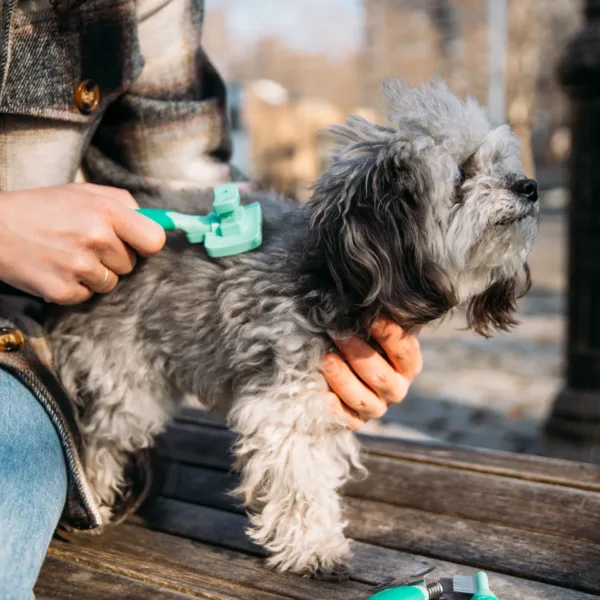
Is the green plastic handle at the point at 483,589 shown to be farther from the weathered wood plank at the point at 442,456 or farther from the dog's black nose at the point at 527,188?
the dog's black nose at the point at 527,188

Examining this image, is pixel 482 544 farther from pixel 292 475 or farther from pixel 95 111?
pixel 95 111

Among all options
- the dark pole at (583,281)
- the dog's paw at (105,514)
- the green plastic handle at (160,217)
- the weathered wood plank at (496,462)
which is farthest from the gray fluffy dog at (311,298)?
the dark pole at (583,281)

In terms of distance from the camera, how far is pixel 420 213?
Result: 6.26 feet

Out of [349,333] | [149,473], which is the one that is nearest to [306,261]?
[349,333]

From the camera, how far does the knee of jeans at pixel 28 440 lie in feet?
6.05

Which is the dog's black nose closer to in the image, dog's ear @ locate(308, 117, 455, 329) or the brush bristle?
dog's ear @ locate(308, 117, 455, 329)

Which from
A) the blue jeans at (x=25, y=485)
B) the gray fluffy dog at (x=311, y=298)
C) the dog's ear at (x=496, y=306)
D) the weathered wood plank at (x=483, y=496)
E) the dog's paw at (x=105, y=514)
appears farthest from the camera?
the dog's paw at (x=105, y=514)

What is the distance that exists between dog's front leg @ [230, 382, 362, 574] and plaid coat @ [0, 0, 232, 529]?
0.48 m

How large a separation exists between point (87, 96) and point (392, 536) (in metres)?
1.58

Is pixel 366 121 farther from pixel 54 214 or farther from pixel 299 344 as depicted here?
pixel 54 214

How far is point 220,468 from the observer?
2812mm

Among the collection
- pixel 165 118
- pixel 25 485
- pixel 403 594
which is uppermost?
pixel 165 118

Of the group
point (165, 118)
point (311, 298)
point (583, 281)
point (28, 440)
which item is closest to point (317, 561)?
point (311, 298)

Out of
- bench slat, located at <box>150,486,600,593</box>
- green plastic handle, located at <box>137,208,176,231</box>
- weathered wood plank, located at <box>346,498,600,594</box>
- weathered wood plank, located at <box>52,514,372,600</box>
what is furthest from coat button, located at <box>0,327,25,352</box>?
weathered wood plank, located at <box>346,498,600,594</box>
